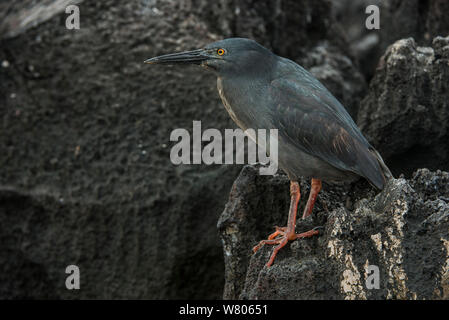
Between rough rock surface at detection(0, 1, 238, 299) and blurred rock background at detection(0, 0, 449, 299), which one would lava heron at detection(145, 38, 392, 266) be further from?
rough rock surface at detection(0, 1, 238, 299)

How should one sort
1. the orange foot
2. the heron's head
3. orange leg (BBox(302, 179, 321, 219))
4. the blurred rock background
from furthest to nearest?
the blurred rock background
the heron's head
orange leg (BBox(302, 179, 321, 219))
the orange foot

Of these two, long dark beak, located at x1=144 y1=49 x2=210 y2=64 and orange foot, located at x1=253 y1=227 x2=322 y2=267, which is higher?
long dark beak, located at x1=144 y1=49 x2=210 y2=64

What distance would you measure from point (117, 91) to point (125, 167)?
2.51 ft

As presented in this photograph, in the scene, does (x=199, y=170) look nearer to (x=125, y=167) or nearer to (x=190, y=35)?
(x=125, y=167)

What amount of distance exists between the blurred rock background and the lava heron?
0.88 m

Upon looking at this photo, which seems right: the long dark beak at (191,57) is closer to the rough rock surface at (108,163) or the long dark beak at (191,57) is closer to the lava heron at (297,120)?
the lava heron at (297,120)

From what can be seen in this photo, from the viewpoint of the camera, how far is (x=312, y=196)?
181 inches

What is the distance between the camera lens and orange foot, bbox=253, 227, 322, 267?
3.96 meters

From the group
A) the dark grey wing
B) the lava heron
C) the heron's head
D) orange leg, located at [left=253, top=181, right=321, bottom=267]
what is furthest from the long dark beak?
orange leg, located at [left=253, top=181, right=321, bottom=267]

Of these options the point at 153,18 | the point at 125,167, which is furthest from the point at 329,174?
the point at 153,18

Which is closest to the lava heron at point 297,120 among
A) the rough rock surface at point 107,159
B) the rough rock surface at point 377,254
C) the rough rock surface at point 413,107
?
the rough rock surface at point 377,254

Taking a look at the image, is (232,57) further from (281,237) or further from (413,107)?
(413,107)
